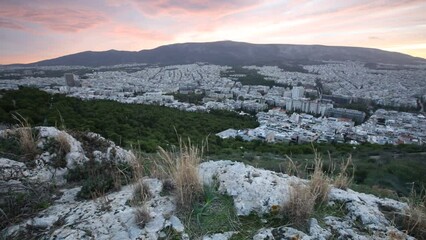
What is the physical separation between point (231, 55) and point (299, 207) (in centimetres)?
18193

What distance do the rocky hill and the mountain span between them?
513 ft

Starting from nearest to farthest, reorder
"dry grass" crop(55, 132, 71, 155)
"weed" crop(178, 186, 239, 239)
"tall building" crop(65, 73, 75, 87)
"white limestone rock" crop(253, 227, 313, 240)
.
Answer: "white limestone rock" crop(253, 227, 313, 240) < "weed" crop(178, 186, 239, 239) < "dry grass" crop(55, 132, 71, 155) < "tall building" crop(65, 73, 75, 87)

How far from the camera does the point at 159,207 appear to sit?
263 cm

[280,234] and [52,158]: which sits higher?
[52,158]

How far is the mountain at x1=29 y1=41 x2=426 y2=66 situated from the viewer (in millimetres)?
158125

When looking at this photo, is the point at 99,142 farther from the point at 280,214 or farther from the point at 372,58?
the point at 372,58

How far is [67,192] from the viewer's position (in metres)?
3.12

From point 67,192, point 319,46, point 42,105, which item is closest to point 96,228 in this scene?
point 67,192

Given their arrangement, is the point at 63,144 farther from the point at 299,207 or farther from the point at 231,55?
the point at 231,55

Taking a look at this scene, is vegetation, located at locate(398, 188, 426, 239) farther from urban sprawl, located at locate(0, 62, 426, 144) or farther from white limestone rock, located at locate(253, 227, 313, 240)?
urban sprawl, located at locate(0, 62, 426, 144)

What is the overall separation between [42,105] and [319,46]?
204786 millimetres

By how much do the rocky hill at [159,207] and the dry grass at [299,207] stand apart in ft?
0.08

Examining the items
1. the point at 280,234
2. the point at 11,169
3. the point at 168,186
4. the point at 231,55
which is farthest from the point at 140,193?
the point at 231,55

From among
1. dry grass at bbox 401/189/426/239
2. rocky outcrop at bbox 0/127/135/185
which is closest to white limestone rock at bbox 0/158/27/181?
rocky outcrop at bbox 0/127/135/185
